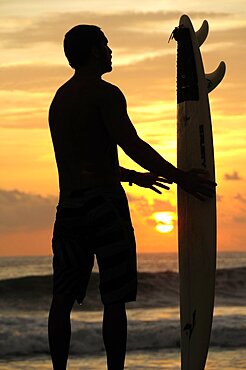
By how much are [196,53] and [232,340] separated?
7.04 m

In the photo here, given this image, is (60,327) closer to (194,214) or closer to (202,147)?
(194,214)

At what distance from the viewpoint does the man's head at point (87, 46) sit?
446cm

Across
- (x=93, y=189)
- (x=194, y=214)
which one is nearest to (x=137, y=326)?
(x=194, y=214)

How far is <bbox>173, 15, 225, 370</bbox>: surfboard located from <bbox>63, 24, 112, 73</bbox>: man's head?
983mm

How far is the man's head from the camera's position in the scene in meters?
4.46

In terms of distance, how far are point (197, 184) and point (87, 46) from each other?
0.94 m

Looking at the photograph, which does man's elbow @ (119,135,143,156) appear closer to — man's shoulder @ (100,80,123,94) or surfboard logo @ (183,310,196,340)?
man's shoulder @ (100,80,123,94)

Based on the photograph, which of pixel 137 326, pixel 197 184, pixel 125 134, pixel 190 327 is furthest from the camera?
pixel 137 326

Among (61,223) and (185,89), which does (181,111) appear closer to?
(185,89)

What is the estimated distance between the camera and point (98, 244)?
14.6 feet

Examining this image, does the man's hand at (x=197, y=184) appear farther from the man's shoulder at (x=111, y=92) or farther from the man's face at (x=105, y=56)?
the man's face at (x=105, y=56)

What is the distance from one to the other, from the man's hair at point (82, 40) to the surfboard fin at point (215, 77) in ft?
4.35

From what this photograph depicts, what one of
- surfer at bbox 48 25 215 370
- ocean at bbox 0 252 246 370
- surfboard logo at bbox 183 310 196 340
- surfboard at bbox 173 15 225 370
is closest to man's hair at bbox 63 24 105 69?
surfer at bbox 48 25 215 370

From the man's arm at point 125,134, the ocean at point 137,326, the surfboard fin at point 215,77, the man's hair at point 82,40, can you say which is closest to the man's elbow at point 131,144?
the man's arm at point 125,134
